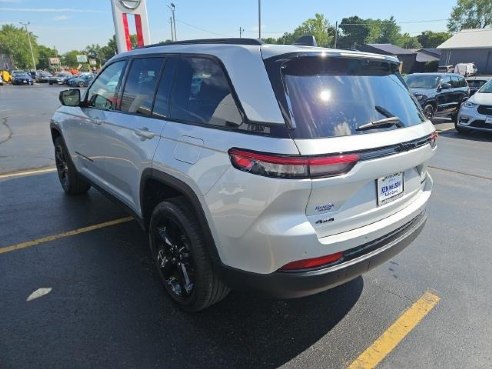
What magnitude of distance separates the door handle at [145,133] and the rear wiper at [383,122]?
1503 mm

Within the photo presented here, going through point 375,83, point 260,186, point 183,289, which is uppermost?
point 375,83

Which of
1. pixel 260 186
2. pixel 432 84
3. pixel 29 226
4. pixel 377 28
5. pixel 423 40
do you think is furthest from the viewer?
pixel 377 28

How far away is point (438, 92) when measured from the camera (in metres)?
13.0

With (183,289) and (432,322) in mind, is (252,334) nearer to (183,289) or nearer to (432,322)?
(183,289)

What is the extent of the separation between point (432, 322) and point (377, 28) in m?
129

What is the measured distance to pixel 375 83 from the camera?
262 cm

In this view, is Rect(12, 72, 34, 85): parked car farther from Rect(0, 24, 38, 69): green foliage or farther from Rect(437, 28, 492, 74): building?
Rect(0, 24, 38, 69): green foliage

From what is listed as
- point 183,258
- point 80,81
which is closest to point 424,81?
point 183,258

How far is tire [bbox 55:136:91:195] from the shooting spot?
502cm

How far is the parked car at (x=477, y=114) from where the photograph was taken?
10367 mm

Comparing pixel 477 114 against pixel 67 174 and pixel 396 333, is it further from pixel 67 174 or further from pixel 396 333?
pixel 67 174

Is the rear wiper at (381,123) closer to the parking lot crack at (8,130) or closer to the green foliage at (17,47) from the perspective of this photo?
the parking lot crack at (8,130)

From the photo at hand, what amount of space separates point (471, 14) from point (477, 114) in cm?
9860

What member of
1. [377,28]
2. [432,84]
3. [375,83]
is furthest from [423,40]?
[375,83]
